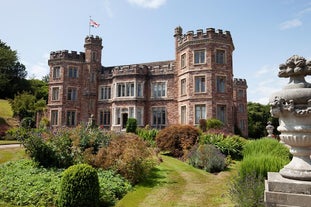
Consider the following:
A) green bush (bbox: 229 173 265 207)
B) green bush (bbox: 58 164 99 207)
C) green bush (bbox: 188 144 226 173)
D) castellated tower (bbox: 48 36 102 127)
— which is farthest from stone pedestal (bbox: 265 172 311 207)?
castellated tower (bbox: 48 36 102 127)

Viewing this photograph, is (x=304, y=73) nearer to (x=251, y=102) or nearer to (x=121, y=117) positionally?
(x=121, y=117)

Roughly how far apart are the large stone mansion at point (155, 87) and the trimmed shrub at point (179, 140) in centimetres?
930

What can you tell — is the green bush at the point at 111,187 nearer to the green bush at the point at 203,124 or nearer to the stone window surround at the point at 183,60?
the green bush at the point at 203,124

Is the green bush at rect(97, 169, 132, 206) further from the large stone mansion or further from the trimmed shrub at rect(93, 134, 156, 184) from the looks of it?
the large stone mansion

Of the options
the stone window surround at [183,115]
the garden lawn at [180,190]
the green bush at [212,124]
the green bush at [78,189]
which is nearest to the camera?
the green bush at [78,189]

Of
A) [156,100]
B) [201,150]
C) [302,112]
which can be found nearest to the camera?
[302,112]

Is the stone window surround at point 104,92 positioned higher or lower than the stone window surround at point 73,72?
lower

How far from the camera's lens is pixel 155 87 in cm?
3159

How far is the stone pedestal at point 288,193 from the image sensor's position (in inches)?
167

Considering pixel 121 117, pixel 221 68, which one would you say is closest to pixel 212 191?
pixel 221 68

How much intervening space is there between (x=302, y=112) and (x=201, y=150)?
971cm

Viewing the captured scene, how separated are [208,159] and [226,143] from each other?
3.56 metres

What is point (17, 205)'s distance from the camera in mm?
7988

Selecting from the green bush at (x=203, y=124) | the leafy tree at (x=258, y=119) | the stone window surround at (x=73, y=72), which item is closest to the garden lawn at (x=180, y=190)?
the green bush at (x=203, y=124)
